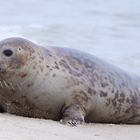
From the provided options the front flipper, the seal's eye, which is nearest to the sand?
the front flipper

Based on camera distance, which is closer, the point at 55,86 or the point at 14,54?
the point at 14,54

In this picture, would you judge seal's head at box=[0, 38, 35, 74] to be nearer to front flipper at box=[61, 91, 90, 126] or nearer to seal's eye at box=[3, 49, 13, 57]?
seal's eye at box=[3, 49, 13, 57]

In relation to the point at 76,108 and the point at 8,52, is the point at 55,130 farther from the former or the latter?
the point at 8,52

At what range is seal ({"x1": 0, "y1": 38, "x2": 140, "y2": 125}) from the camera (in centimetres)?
577

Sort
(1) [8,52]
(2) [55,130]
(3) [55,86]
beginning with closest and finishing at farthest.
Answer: (2) [55,130] < (1) [8,52] < (3) [55,86]

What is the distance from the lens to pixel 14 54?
577cm

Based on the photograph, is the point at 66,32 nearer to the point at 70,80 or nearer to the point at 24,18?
the point at 24,18

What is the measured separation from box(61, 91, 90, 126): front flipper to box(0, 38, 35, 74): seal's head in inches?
20.6

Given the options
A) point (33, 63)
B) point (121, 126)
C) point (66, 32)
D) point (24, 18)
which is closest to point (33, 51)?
point (33, 63)

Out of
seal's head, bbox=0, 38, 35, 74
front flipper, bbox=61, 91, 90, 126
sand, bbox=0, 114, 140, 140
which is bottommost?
sand, bbox=0, 114, 140, 140

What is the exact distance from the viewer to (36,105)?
5828 mm

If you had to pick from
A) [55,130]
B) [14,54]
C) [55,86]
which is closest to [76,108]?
[55,86]

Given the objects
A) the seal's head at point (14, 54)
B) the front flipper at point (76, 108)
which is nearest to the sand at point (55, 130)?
the front flipper at point (76, 108)

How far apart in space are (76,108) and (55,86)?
0.87 ft
